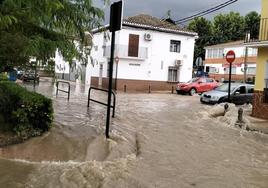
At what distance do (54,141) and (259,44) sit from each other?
439 inches

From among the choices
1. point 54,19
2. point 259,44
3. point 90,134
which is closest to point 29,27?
point 54,19

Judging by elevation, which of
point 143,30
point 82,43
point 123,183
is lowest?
point 123,183

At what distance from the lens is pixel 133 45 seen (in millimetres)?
38938

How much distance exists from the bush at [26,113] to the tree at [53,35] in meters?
0.95

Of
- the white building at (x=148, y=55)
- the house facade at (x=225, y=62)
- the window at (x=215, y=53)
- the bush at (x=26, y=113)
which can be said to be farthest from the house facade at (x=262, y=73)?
the window at (x=215, y=53)

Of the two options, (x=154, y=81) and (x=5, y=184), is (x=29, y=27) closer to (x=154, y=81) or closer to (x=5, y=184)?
(x=5, y=184)

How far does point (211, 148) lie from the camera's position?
34.2ft

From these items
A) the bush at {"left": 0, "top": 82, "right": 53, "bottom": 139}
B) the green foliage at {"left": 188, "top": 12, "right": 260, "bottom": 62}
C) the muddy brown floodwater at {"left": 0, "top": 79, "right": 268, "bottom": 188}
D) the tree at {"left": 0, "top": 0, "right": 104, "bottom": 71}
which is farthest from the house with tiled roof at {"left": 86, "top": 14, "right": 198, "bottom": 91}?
the tree at {"left": 0, "top": 0, "right": 104, "bottom": 71}

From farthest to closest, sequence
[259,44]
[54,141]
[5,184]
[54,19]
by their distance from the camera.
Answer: [259,44] → [54,141] → [54,19] → [5,184]

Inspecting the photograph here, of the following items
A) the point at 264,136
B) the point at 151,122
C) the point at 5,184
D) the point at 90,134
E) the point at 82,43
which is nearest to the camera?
the point at 5,184

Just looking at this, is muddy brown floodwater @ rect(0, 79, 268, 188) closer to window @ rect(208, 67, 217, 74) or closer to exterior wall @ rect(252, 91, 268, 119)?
exterior wall @ rect(252, 91, 268, 119)

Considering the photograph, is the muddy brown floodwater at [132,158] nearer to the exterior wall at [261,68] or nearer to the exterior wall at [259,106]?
the exterior wall at [259,106]

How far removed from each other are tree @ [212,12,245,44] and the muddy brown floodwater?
5247 cm

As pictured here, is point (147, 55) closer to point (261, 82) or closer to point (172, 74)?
point (172, 74)
